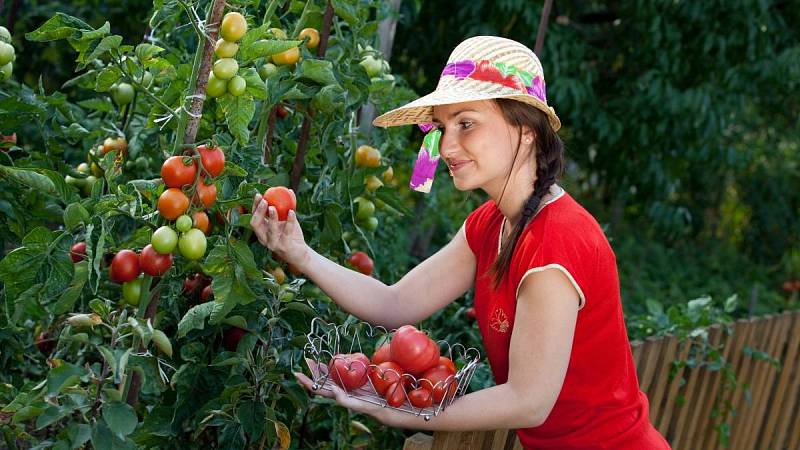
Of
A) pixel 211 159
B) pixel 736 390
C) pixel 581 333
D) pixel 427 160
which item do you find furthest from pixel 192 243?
pixel 736 390

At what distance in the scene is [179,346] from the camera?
6.76 ft

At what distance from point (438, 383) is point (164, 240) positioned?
532mm

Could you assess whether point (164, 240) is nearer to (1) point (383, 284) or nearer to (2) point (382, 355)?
(2) point (382, 355)

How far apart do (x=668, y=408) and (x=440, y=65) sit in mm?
2668

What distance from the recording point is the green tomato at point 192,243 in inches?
64.1

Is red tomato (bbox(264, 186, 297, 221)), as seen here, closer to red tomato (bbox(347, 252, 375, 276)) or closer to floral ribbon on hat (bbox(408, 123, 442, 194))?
floral ribbon on hat (bbox(408, 123, 442, 194))

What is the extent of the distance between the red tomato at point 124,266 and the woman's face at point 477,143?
633 millimetres

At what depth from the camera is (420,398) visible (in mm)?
1707

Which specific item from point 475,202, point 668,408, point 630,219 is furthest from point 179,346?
point 630,219

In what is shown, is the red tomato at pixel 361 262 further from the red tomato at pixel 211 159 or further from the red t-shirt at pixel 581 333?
the red tomato at pixel 211 159

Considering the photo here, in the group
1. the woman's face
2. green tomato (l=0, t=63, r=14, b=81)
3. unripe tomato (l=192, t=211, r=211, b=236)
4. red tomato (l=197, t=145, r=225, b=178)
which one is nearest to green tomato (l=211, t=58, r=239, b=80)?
red tomato (l=197, t=145, r=225, b=178)

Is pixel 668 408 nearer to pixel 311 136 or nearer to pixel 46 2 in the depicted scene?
pixel 311 136

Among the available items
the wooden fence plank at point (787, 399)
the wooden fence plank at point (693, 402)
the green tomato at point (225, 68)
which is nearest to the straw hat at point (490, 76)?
the green tomato at point (225, 68)

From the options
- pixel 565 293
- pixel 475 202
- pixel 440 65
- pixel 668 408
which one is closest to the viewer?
pixel 565 293
